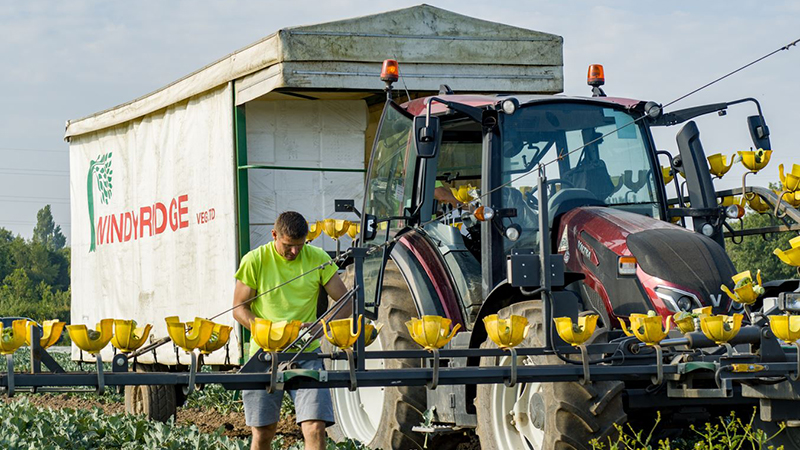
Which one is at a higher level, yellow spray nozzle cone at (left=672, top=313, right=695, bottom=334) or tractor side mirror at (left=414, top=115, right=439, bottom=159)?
tractor side mirror at (left=414, top=115, right=439, bottom=159)

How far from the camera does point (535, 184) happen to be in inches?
263

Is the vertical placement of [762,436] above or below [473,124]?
below

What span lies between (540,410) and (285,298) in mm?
1415

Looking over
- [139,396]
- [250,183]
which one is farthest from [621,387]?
[139,396]

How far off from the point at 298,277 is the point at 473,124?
6.01 ft

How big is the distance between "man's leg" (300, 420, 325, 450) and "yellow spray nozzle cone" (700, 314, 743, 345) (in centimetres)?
189

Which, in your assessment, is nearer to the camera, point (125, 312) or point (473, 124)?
point (473, 124)

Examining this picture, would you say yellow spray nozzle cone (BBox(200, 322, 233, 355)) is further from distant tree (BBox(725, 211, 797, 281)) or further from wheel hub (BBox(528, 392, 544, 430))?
distant tree (BBox(725, 211, 797, 281))

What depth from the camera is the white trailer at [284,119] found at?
9.20 m

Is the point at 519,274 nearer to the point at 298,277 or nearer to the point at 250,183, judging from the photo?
the point at 298,277

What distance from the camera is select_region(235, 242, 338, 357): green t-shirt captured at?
18.9 feet

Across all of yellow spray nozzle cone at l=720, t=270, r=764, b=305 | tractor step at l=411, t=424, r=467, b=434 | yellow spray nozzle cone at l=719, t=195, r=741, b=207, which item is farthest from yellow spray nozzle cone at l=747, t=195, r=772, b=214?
tractor step at l=411, t=424, r=467, b=434

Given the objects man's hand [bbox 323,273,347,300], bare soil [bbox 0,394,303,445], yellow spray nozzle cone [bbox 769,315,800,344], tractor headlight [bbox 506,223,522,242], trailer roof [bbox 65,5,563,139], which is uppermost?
trailer roof [bbox 65,5,563,139]

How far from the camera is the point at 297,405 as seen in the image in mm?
5613
